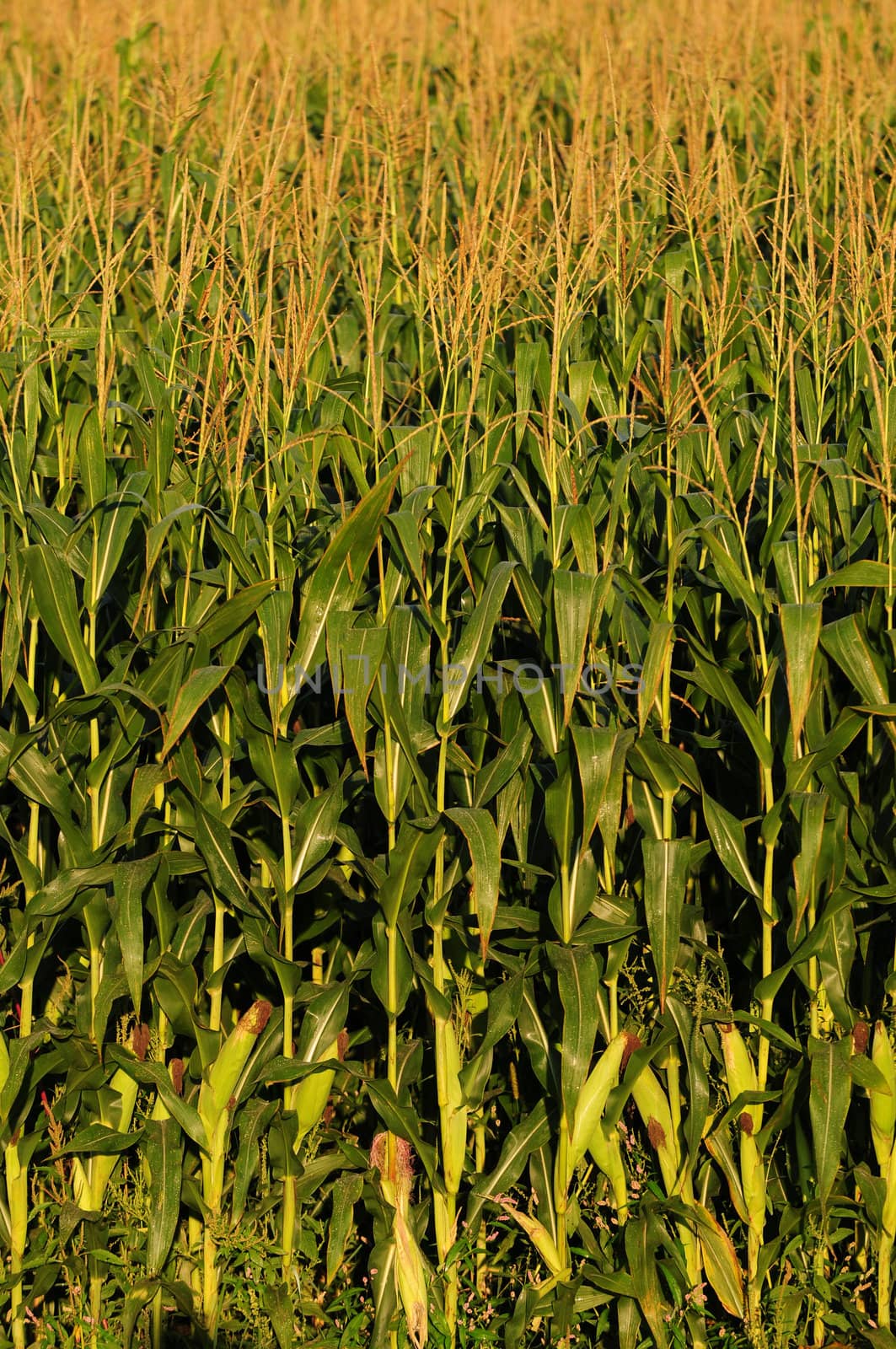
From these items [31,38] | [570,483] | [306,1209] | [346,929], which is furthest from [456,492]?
[31,38]

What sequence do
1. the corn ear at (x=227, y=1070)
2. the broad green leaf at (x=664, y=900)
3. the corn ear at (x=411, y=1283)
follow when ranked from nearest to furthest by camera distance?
the broad green leaf at (x=664, y=900)
the corn ear at (x=411, y=1283)
the corn ear at (x=227, y=1070)

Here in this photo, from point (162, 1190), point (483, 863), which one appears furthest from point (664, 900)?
point (162, 1190)

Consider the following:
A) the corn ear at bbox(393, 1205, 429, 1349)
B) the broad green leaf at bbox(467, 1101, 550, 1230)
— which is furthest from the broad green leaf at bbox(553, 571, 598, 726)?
the corn ear at bbox(393, 1205, 429, 1349)

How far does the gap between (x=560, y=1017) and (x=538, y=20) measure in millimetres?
10421

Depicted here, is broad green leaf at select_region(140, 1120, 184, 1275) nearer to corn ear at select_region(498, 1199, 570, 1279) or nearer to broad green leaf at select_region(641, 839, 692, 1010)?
corn ear at select_region(498, 1199, 570, 1279)

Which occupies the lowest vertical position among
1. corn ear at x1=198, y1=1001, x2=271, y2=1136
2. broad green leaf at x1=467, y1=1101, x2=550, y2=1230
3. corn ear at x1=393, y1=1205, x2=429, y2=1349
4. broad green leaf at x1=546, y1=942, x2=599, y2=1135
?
corn ear at x1=393, y1=1205, x2=429, y2=1349

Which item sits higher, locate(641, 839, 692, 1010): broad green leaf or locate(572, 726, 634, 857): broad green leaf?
locate(572, 726, 634, 857): broad green leaf

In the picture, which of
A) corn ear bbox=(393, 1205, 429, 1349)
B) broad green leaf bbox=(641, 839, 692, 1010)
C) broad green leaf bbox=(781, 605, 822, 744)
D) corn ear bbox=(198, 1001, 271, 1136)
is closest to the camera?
broad green leaf bbox=(781, 605, 822, 744)

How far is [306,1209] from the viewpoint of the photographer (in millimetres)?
4203

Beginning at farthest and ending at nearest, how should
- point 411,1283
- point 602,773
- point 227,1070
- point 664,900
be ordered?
point 227,1070
point 411,1283
point 664,900
point 602,773

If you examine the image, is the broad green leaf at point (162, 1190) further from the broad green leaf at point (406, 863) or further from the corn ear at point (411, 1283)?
the broad green leaf at point (406, 863)

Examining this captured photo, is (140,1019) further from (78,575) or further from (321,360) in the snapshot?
(321,360)

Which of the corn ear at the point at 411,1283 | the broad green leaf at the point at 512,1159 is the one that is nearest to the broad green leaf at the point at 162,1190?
the corn ear at the point at 411,1283

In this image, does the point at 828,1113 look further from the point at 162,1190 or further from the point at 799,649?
the point at 162,1190
